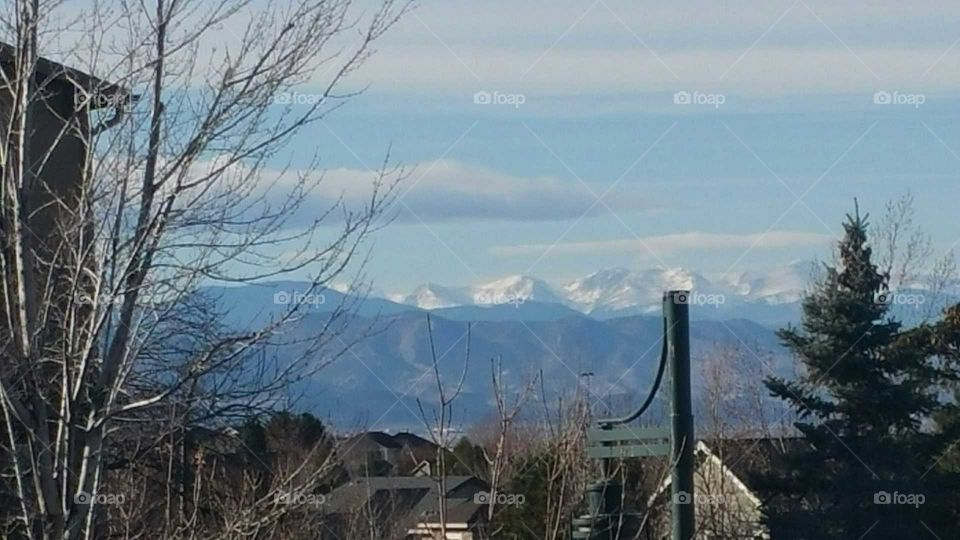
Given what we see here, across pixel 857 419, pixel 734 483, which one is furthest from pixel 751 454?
pixel 857 419

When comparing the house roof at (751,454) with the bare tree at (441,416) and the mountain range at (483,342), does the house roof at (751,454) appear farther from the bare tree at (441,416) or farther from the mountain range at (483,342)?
the bare tree at (441,416)

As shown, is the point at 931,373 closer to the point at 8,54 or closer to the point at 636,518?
the point at 636,518

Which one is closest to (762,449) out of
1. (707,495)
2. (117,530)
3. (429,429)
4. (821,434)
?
(821,434)

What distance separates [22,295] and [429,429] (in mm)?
2378

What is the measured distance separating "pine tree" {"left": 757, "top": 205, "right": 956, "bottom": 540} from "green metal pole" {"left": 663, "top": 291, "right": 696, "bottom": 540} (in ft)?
69.5

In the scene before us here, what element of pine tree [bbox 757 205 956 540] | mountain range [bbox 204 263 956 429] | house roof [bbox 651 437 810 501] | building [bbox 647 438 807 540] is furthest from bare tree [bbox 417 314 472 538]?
pine tree [bbox 757 205 956 540]

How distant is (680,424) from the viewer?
8.26 metres

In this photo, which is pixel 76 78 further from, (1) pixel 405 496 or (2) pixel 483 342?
(1) pixel 405 496

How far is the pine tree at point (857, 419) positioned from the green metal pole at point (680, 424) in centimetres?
2119

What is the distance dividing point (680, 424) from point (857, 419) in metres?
22.9

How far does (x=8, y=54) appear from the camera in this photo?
26.5 feet

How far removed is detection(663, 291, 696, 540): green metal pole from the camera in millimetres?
8227

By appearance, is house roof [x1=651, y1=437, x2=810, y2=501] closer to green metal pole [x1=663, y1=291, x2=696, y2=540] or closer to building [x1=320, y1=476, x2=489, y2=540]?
building [x1=320, y1=476, x2=489, y2=540]

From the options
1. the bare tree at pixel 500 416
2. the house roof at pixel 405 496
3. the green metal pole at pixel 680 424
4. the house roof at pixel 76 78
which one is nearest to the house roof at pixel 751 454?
the house roof at pixel 405 496
